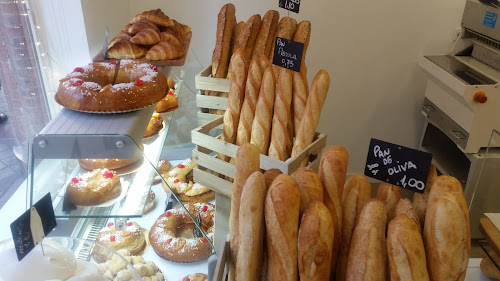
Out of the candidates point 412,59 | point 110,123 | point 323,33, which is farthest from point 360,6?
point 110,123

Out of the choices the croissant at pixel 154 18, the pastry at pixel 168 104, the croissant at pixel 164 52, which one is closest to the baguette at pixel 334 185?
the pastry at pixel 168 104

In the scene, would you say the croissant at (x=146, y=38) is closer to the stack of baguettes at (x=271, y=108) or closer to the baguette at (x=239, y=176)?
the stack of baguettes at (x=271, y=108)

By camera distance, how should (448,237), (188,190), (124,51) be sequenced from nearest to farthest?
1. (448,237)
2. (188,190)
3. (124,51)

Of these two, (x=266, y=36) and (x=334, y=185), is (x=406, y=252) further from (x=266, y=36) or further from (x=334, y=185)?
(x=266, y=36)

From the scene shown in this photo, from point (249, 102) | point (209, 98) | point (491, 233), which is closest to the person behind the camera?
point (491, 233)

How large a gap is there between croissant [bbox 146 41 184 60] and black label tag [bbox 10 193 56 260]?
1.08m

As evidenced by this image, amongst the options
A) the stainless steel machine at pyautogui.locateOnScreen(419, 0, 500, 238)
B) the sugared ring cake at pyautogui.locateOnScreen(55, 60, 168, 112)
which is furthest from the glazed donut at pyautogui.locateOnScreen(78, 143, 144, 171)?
the stainless steel machine at pyautogui.locateOnScreen(419, 0, 500, 238)

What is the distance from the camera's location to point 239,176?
90 cm

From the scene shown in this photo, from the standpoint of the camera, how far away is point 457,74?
2.69 metres

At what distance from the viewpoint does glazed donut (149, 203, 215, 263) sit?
1.56 metres

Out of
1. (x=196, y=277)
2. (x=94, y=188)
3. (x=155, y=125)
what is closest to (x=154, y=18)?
(x=155, y=125)

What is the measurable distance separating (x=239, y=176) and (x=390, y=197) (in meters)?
0.33

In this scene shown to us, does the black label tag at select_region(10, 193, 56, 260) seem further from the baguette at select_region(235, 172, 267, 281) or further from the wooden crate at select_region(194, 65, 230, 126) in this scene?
the wooden crate at select_region(194, 65, 230, 126)

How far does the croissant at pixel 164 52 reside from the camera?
6.26 ft
